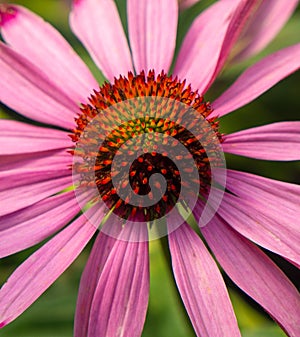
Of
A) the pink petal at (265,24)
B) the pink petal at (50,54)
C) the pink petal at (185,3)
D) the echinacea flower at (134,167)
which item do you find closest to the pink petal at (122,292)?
the echinacea flower at (134,167)

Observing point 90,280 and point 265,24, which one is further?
point 265,24

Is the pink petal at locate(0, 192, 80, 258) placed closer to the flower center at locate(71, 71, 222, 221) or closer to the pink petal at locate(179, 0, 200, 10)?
the flower center at locate(71, 71, 222, 221)

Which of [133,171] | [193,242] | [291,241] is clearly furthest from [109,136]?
[291,241]

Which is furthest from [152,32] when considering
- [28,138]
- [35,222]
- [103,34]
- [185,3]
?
[35,222]

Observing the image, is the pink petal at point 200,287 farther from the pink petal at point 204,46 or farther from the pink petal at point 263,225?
the pink petal at point 204,46

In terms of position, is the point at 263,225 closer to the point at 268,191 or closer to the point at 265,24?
the point at 268,191
